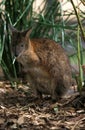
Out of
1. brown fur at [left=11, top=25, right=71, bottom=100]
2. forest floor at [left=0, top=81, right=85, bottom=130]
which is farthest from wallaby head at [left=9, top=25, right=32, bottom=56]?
forest floor at [left=0, top=81, right=85, bottom=130]

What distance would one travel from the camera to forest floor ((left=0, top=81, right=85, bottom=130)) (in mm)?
5008

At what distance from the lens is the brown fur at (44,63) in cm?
595

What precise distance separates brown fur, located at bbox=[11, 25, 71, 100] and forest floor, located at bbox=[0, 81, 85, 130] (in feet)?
0.62

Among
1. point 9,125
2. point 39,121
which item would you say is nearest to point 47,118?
point 39,121

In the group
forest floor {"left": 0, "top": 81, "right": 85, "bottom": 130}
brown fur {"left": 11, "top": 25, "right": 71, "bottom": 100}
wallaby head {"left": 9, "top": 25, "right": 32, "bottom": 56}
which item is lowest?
forest floor {"left": 0, "top": 81, "right": 85, "bottom": 130}

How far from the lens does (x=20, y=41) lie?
19.8 feet

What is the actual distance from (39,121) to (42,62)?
100 centimetres

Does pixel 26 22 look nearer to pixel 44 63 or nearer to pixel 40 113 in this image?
pixel 44 63

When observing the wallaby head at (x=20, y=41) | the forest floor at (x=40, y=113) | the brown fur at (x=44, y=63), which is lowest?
the forest floor at (x=40, y=113)

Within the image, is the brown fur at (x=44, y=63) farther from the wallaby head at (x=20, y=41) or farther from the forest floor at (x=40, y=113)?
the forest floor at (x=40, y=113)

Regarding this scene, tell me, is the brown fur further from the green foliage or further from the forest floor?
the green foliage

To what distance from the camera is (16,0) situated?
6977 mm

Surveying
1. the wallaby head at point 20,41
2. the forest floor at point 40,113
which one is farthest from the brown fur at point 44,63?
the forest floor at point 40,113

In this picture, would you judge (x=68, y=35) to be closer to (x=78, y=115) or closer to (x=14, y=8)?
(x=14, y=8)
